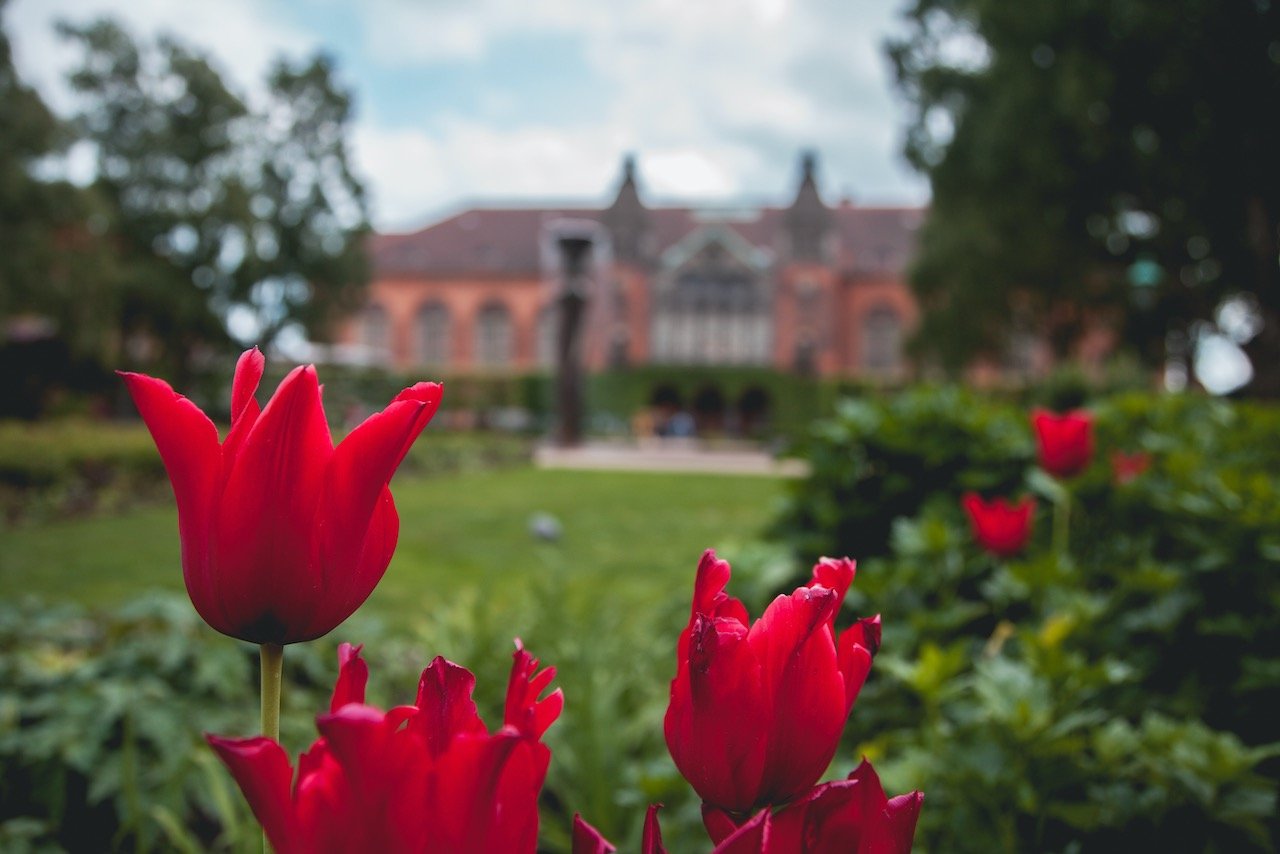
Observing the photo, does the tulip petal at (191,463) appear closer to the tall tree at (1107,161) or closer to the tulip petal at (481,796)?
the tulip petal at (481,796)

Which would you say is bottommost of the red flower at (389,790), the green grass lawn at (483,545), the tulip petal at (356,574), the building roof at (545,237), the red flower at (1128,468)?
the green grass lawn at (483,545)

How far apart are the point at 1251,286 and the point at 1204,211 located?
1.87m

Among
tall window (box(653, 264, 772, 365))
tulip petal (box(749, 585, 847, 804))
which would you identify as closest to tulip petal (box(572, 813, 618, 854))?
tulip petal (box(749, 585, 847, 804))

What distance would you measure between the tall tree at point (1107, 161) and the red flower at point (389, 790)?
48.9 ft

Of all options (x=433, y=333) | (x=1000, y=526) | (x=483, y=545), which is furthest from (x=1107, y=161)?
(x=433, y=333)

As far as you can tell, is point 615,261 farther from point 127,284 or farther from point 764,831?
point 764,831

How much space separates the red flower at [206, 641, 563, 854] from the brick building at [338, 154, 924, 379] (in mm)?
40858

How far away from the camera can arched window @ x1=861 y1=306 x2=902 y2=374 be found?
1777 inches

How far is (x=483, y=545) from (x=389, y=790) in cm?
689

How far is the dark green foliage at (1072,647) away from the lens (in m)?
1.39

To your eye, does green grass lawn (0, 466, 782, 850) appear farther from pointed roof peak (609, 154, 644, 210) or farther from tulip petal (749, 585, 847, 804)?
pointed roof peak (609, 154, 644, 210)

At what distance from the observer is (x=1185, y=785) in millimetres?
1349

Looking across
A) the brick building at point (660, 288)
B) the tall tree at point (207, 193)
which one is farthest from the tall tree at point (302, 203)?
the brick building at point (660, 288)

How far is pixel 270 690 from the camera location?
0.48 m
